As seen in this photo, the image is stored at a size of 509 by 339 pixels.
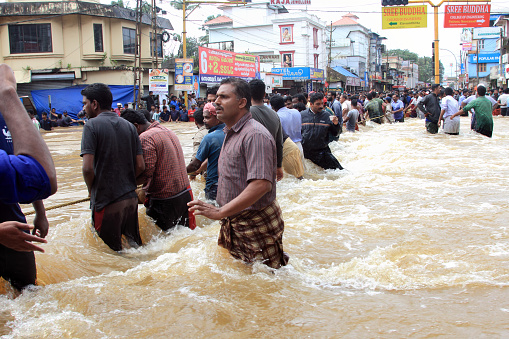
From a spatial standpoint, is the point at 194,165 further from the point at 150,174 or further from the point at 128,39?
the point at 128,39

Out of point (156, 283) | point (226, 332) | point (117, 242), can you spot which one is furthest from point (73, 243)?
point (226, 332)

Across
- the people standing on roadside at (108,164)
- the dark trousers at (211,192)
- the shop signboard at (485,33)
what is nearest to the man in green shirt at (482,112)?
the dark trousers at (211,192)

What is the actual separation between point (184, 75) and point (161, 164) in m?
23.3

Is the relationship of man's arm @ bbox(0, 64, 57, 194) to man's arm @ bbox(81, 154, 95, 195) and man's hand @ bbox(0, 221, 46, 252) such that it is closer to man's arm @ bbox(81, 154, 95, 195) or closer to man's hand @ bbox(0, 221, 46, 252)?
man's hand @ bbox(0, 221, 46, 252)

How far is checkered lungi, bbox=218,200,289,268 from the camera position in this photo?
324 cm

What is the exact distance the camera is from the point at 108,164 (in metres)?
4.04

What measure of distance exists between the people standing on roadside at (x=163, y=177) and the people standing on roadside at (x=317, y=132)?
14.3 ft

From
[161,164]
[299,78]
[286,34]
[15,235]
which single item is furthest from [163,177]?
[286,34]

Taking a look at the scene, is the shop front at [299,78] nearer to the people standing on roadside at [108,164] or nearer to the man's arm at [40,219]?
the people standing on roadside at [108,164]

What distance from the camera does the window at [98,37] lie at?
30.1m

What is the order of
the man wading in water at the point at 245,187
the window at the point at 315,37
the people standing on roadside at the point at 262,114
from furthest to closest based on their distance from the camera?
the window at the point at 315,37, the people standing on roadside at the point at 262,114, the man wading in water at the point at 245,187

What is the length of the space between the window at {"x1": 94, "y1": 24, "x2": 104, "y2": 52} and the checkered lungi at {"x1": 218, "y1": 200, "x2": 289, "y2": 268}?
97.2 ft

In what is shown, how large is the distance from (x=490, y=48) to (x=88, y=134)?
75650mm

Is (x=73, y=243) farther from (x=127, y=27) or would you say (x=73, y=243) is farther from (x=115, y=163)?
(x=127, y=27)
